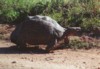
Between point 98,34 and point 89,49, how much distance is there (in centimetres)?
112

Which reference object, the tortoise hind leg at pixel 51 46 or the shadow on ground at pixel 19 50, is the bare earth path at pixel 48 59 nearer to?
the shadow on ground at pixel 19 50

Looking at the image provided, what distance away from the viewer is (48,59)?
9227 mm

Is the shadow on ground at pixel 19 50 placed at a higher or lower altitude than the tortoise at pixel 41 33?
lower

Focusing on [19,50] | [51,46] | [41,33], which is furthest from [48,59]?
[19,50]

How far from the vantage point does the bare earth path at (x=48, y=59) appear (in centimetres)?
859

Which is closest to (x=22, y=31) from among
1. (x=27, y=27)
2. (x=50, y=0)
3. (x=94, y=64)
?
(x=27, y=27)

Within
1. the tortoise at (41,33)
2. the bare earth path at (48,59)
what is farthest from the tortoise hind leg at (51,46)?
the bare earth path at (48,59)

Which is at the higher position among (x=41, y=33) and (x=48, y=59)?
(x=41, y=33)

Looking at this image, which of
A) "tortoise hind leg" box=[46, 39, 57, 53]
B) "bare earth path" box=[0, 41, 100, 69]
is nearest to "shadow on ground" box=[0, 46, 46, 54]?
"bare earth path" box=[0, 41, 100, 69]

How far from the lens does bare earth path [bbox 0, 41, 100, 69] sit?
859cm

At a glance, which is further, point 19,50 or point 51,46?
point 19,50

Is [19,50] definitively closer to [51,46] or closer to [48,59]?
[51,46]

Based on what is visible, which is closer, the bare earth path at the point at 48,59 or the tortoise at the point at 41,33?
the bare earth path at the point at 48,59

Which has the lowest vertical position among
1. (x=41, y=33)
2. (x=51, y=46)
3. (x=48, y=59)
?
(x=48, y=59)
